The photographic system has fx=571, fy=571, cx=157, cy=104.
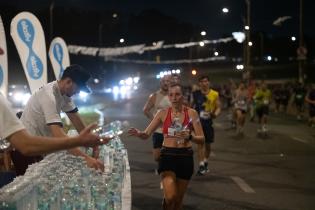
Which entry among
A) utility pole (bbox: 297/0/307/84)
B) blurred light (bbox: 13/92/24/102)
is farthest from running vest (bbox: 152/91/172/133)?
blurred light (bbox: 13/92/24/102)

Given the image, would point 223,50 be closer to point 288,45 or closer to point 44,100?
point 288,45

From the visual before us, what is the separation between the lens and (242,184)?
412 inches

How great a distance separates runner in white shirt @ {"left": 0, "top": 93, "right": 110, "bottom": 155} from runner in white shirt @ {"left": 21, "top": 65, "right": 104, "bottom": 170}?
164cm

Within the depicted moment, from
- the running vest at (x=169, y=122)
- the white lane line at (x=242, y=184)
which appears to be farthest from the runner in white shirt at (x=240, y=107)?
the running vest at (x=169, y=122)

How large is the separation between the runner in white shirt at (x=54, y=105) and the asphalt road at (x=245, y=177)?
2.96 metres

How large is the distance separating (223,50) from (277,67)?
1721 inches

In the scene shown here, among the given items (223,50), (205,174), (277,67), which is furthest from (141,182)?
(223,50)

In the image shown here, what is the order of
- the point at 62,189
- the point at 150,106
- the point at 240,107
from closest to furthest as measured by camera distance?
1. the point at 62,189
2. the point at 150,106
3. the point at 240,107

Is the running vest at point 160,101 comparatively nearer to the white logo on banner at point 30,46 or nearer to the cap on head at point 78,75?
the white logo on banner at point 30,46

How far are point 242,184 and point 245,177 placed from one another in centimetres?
83

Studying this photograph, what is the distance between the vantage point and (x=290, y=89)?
1403 inches

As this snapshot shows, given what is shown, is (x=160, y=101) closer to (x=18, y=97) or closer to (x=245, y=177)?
(x=245, y=177)

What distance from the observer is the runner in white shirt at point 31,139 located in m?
3.43

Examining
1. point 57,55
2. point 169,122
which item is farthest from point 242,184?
point 57,55
